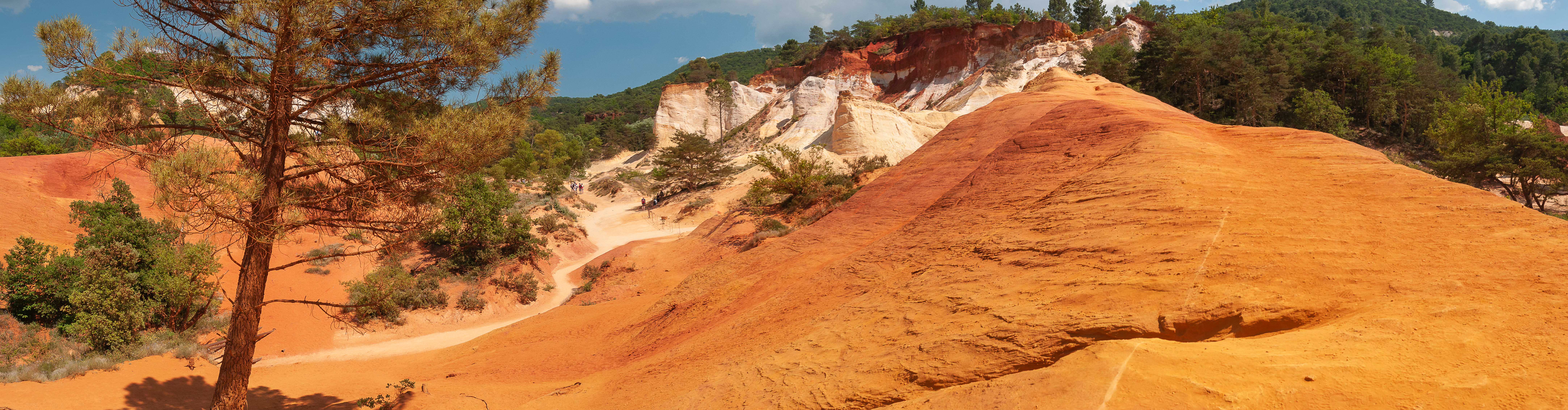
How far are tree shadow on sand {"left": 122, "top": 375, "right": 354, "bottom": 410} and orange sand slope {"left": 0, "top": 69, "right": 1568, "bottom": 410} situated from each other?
0.08 metres

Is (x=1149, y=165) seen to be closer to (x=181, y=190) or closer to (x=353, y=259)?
(x=181, y=190)

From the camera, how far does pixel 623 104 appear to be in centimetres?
11606

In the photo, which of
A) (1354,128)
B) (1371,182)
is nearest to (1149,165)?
(1371,182)

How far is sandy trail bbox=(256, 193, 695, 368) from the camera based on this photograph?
50.7ft

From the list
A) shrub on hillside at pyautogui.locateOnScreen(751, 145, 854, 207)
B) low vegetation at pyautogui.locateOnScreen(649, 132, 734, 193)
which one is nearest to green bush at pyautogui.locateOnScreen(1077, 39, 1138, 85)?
shrub on hillside at pyautogui.locateOnScreen(751, 145, 854, 207)

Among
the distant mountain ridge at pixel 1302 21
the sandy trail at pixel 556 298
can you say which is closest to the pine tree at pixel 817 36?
the distant mountain ridge at pixel 1302 21

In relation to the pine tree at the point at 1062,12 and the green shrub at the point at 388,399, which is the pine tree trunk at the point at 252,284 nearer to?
the green shrub at the point at 388,399

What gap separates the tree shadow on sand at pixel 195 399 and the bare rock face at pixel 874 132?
1137 inches

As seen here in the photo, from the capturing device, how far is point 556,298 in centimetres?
2109

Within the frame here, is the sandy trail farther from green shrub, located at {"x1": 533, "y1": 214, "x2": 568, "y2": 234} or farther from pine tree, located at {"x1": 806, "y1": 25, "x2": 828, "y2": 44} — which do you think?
pine tree, located at {"x1": 806, "y1": 25, "x2": 828, "y2": 44}

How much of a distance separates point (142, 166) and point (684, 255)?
14451 millimetres

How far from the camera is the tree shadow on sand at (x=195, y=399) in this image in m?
9.51

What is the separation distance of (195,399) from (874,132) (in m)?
33.6

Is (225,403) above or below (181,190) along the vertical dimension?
below
